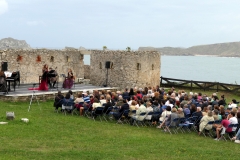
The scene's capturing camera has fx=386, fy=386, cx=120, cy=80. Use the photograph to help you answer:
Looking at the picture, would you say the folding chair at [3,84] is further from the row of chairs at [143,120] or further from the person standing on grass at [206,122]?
the person standing on grass at [206,122]

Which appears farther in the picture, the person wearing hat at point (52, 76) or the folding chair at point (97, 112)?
the person wearing hat at point (52, 76)

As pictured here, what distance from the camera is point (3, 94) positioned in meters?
17.7

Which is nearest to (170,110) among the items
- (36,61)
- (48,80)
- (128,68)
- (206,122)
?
(206,122)

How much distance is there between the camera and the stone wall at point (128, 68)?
2334 cm

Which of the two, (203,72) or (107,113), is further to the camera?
(203,72)

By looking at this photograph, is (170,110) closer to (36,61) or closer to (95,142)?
(95,142)

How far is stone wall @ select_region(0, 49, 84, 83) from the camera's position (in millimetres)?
22344

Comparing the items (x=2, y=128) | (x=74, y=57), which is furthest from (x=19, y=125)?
(x=74, y=57)

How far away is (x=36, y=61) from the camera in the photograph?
2350 cm

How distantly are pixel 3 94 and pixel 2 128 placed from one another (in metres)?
6.84

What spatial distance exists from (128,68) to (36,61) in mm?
5611

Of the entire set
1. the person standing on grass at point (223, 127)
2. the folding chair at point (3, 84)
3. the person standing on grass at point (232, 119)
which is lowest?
the person standing on grass at point (223, 127)

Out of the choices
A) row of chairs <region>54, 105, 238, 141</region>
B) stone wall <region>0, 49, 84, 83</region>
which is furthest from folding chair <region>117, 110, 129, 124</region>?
stone wall <region>0, 49, 84, 83</region>

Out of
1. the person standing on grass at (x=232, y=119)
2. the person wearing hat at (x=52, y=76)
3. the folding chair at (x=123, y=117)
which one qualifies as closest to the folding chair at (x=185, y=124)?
the person standing on grass at (x=232, y=119)
